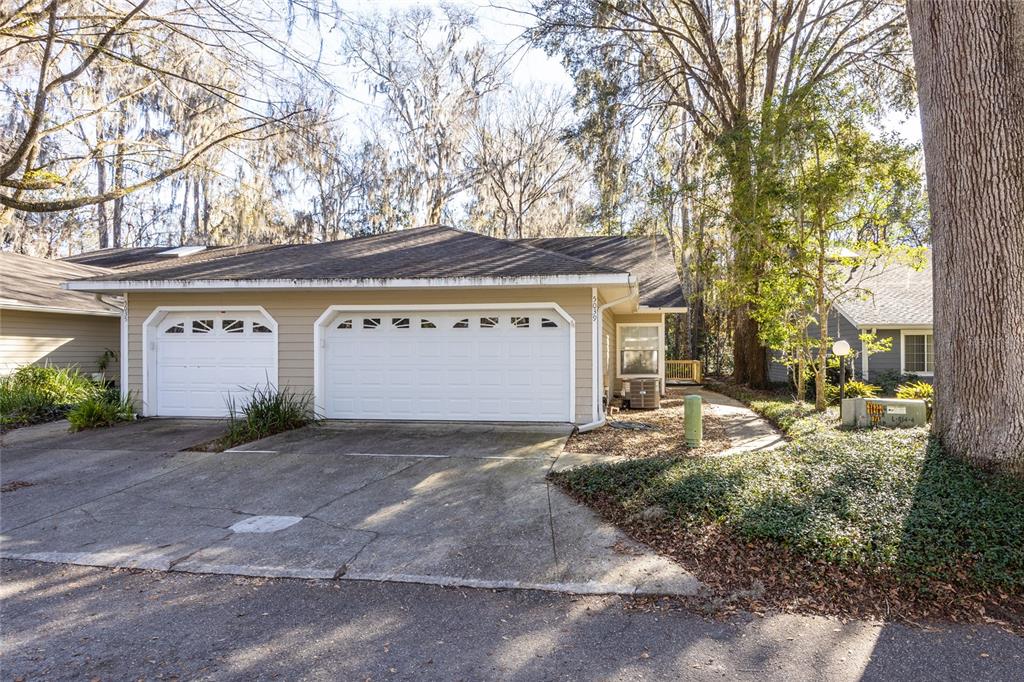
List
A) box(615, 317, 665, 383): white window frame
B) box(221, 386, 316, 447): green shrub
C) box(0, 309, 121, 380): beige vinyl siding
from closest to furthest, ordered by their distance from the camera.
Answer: box(221, 386, 316, 447): green shrub < box(0, 309, 121, 380): beige vinyl siding < box(615, 317, 665, 383): white window frame

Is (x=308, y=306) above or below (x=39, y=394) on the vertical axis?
above

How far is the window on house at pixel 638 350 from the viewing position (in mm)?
15312

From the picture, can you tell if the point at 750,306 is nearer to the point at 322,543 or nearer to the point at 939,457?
the point at 939,457

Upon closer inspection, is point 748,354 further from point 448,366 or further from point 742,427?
point 448,366

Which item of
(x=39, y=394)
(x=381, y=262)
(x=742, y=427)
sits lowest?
(x=742, y=427)

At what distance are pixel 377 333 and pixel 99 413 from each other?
4.90m

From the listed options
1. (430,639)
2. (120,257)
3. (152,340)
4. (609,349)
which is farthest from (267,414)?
(120,257)

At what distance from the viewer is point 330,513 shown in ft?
17.4

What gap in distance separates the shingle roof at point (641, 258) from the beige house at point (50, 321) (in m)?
10.9

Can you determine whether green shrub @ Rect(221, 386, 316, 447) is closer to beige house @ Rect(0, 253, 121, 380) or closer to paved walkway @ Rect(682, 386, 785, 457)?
beige house @ Rect(0, 253, 121, 380)

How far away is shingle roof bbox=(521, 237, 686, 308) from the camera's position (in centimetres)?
1435

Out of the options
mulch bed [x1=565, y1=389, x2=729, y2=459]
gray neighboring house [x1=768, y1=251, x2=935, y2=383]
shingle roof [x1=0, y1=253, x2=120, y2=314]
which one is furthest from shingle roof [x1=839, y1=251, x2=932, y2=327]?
shingle roof [x1=0, y1=253, x2=120, y2=314]

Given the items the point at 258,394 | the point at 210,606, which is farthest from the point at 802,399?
the point at 210,606

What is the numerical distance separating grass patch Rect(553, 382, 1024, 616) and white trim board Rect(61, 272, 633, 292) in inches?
134
